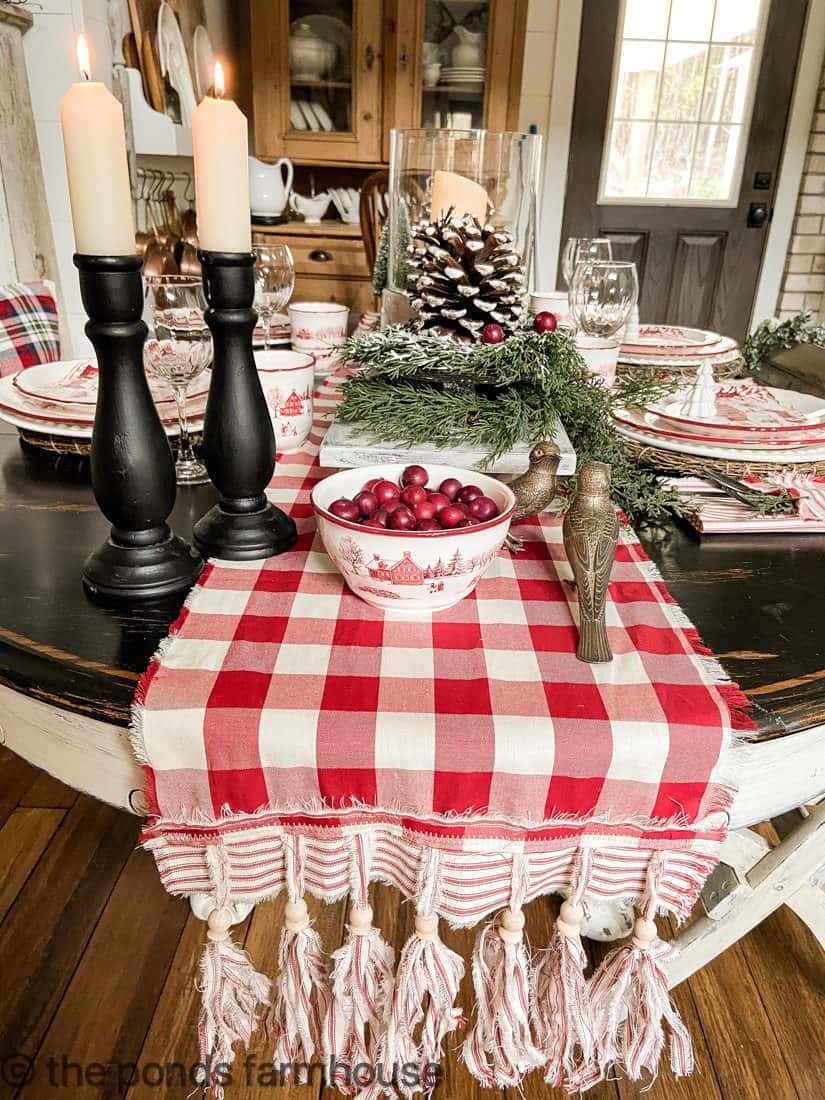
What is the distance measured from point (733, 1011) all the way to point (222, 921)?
2.68 feet

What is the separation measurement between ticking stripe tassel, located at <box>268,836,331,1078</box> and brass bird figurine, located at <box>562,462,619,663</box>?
25 cm

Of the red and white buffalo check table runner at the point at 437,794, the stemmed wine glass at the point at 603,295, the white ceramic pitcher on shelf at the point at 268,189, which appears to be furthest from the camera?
the white ceramic pitcher on shelf at the point at 268,189

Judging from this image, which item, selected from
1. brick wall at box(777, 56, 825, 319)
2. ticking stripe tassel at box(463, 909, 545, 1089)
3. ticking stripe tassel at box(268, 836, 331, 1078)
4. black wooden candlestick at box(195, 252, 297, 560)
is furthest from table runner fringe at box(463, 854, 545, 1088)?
brick wall at box(777, 56, 825, 319)

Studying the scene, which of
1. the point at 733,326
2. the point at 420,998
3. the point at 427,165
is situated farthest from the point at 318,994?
the point at 733,326

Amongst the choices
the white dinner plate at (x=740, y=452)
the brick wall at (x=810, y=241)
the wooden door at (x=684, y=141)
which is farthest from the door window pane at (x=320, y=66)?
the white dinner plate at (x=740, y=452)

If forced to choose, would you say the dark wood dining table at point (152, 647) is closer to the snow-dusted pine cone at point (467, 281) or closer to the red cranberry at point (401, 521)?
the red cranberry at point (401, 521)

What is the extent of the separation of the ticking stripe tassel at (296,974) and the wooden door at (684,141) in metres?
3.34

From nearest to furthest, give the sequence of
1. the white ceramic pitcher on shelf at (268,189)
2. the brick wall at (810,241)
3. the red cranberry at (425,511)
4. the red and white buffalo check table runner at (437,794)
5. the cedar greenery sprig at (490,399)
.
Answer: the red and white buffalo check table runner at (437,794)
the red cranberry at (425,511)
the cedar greenery sprig at (490,399)
the white ceramic pitcher on shelf at (268,189)
the brick wall at (810,241)

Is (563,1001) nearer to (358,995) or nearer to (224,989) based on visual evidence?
(358,995)

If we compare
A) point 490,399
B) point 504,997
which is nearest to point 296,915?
point 504,997

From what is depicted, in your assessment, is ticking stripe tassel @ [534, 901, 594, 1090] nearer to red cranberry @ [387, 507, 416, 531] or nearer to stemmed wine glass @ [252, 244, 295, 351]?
red cranberry @ [387, 507, 416, 531]

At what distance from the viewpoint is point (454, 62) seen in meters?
3.08

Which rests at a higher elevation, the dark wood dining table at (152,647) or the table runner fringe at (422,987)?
the dark wood dining table at (152,647)

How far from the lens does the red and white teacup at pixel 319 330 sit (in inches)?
52.1
